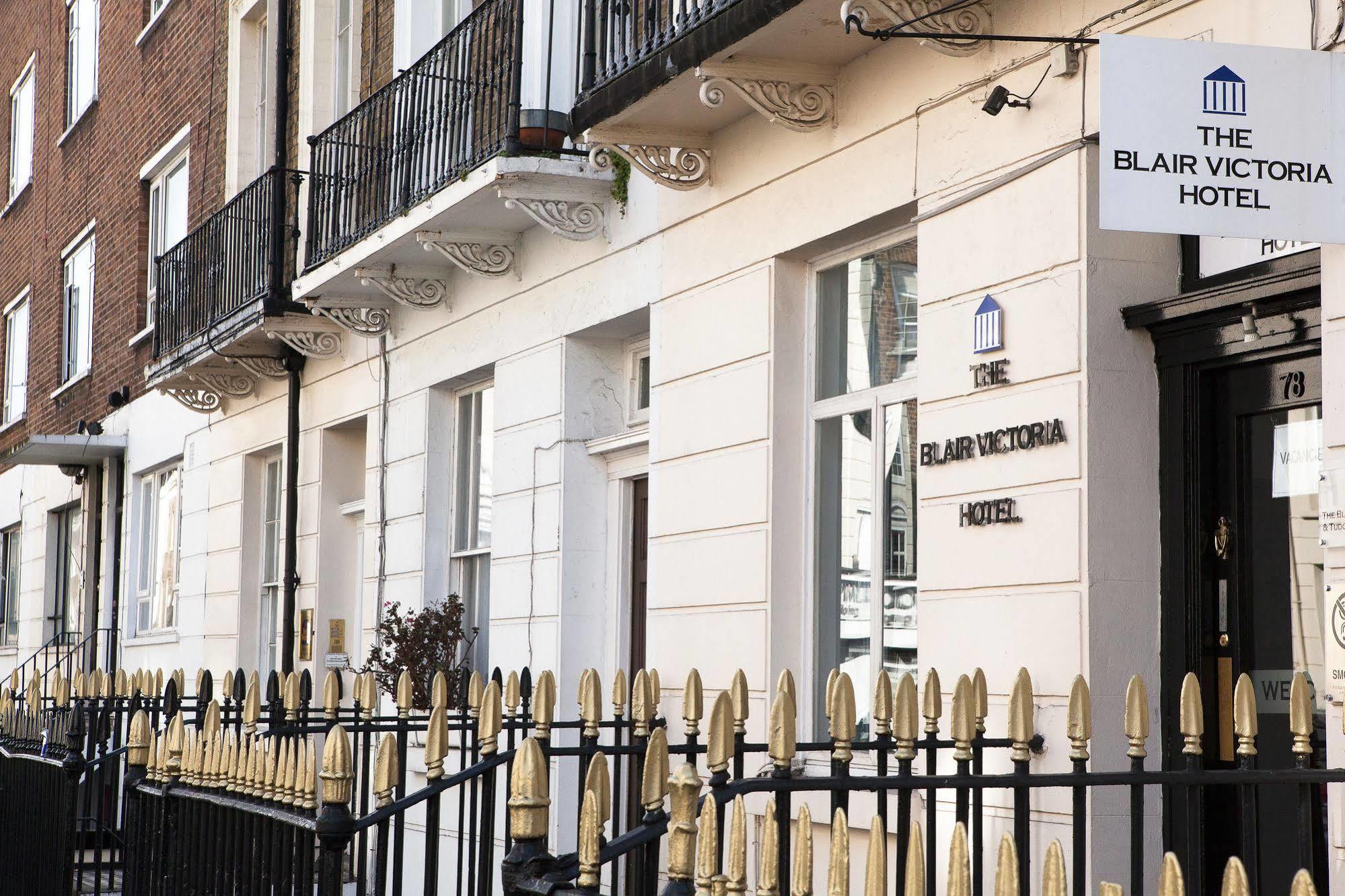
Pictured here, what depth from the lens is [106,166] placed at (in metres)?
→ 19.9

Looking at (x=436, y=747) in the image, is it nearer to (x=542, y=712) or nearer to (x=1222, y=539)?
(x=542, y=712)

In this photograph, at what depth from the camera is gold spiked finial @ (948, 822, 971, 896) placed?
2.73m

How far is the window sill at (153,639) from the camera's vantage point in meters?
16.9

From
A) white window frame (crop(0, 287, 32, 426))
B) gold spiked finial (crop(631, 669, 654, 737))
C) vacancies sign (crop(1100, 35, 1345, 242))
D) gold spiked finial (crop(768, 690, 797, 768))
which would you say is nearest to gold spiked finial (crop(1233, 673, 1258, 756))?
gold spiked finial (crop(768, 690, 797, 768))

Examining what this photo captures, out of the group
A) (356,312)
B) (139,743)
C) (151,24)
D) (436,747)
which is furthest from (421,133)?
(151,24)

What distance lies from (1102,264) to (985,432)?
796 mm

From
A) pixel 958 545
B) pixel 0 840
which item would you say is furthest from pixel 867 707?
pixel 0 840

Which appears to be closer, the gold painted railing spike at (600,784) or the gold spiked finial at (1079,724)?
the gold painted railing spike at (600,784)

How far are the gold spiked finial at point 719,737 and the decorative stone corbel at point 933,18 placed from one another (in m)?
3.60

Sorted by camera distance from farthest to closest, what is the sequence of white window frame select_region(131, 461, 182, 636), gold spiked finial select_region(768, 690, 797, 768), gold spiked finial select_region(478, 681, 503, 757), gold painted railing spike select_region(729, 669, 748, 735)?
1. white window frame select_region(131, 461, 182, 636)
2. gold painted railing spike select_region(729, 669, 748, 735)
3. gold spiked finial select_region(478, 681, 503, 757)
4. gold spiked finial select_region(768, 690, 797, 768)

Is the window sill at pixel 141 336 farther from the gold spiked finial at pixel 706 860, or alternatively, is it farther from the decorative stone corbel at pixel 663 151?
the gold spiked finial at pixel 706 860

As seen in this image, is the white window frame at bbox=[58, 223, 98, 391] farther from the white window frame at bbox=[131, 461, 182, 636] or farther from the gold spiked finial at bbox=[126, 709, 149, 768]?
the gold spiked finial at bbox=[126, 709, 149, 768]

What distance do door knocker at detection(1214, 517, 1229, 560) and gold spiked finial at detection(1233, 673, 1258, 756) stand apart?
1652 millimetres

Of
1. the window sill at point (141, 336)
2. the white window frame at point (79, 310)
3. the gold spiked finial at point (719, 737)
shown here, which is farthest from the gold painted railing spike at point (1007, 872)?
the white window frame at point (79, 310)
